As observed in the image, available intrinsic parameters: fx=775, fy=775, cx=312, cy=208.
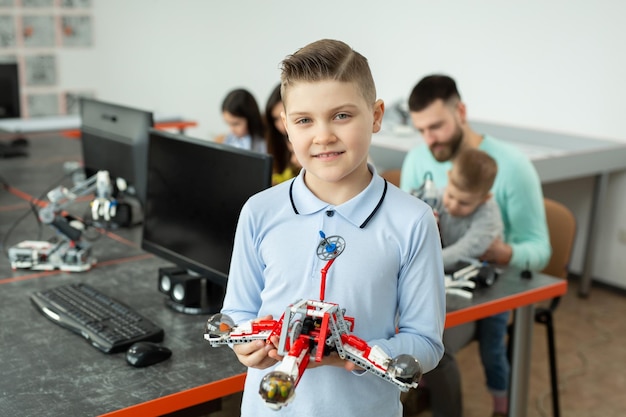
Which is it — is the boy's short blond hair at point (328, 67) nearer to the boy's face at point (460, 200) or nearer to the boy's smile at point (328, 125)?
the boy's smile at point (328, 125)

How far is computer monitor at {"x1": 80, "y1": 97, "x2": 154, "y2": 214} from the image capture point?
2748 mm

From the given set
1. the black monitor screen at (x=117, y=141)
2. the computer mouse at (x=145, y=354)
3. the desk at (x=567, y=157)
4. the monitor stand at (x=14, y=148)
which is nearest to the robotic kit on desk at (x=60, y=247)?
the black monitor screen at (x=117, y=141)

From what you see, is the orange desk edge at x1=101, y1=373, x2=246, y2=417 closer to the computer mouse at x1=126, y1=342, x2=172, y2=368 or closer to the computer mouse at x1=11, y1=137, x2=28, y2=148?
the computer mouse at x1=126, y1=342, x2=172, y2=368

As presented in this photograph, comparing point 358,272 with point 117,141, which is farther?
point 117,141

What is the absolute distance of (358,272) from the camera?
129 cm

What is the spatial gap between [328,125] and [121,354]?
83 cm

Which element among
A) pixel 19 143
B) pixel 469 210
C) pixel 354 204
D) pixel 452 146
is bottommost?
pixel 19 143

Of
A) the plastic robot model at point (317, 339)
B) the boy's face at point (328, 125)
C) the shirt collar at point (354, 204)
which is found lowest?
the plastic robot model at point (317, 339)

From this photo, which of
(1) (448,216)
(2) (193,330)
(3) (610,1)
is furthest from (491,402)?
(3) (610,1)

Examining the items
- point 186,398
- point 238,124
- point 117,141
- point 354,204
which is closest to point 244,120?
point 238,124

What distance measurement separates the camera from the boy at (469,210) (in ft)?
7.50

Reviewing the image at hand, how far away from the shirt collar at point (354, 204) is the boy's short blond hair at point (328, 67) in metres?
0.15

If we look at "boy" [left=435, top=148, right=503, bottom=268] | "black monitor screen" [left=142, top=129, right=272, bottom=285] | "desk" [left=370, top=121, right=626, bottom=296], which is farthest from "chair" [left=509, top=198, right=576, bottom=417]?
"black monitor screen" [left=142, top=129, right=272, bottom=285]

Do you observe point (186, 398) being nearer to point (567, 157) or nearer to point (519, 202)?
point (519, 202)
